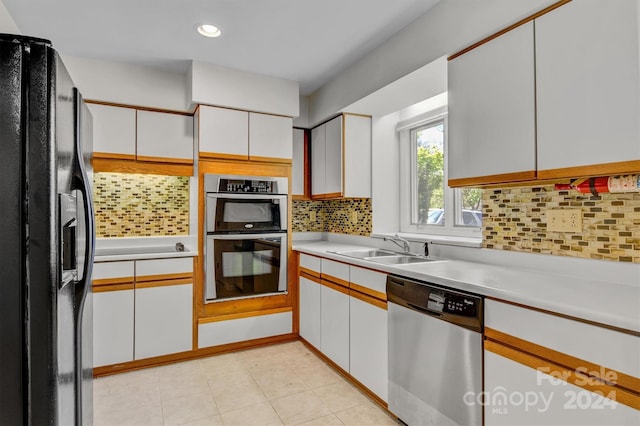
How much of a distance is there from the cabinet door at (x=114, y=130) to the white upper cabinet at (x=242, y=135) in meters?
0.57

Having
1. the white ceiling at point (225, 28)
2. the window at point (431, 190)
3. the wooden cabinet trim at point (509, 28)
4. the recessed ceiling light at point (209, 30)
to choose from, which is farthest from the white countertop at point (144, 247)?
the wooden cabinet trim at point (509, 28)

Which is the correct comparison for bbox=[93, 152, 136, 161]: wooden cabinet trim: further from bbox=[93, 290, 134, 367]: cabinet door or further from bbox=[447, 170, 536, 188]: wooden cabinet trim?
bbox=[447, 170, 536, 188]: wooden cabinet trim

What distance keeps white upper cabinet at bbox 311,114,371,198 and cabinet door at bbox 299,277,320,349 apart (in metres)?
0.84

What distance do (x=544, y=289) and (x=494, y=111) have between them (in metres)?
0.87

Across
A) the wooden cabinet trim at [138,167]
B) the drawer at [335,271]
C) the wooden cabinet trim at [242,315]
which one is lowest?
the wooden cabinet trim at [242,315]

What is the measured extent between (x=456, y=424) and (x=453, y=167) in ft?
4.14

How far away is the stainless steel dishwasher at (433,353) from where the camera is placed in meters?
1.51

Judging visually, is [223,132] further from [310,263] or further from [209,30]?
[310,263]

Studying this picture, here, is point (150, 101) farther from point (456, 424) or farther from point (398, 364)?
point (456, 424)

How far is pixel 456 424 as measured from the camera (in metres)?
1.57

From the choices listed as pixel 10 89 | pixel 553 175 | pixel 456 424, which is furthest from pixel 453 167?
pixel 10 89

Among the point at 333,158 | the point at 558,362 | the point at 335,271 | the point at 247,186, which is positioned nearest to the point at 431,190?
the point at 333,158

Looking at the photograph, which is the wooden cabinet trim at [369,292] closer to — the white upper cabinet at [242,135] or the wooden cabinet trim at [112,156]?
the white upper cabinet at [242,135]

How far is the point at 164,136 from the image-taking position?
3.06 meters
